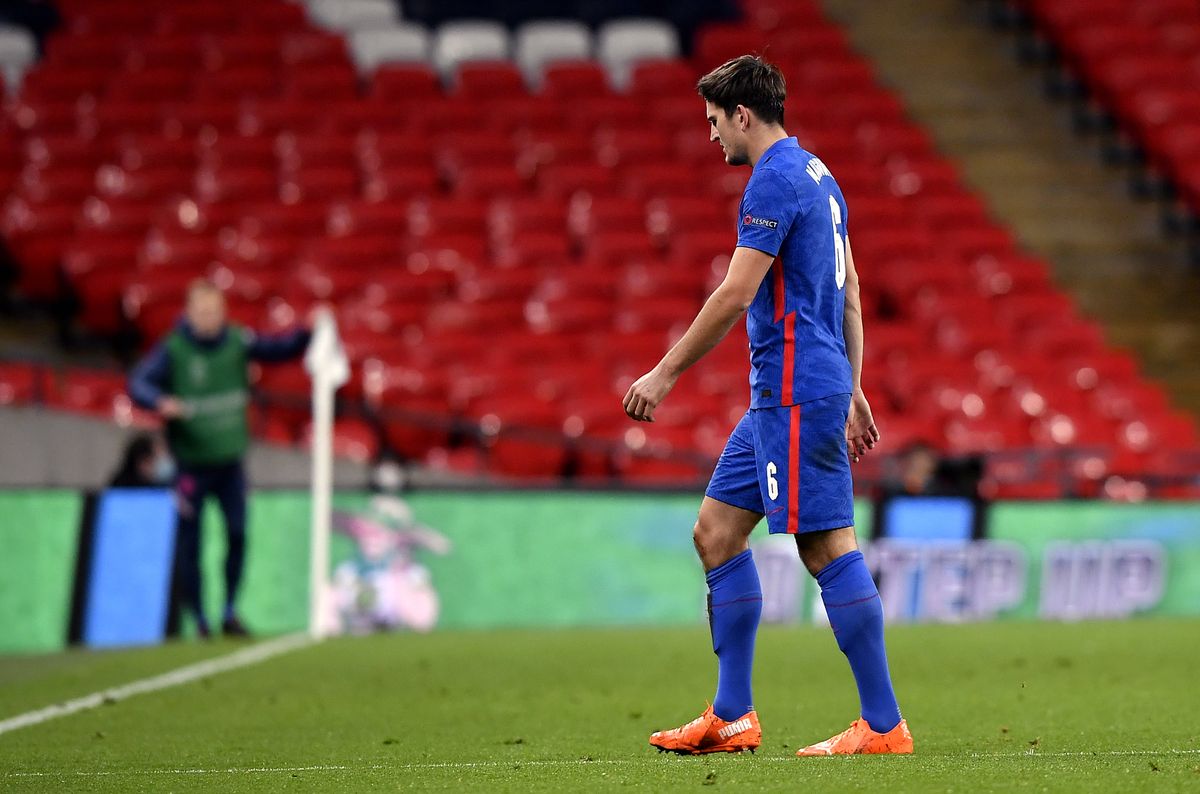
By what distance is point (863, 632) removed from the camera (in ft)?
16.6

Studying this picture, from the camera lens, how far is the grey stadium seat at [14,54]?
19297 millimetres

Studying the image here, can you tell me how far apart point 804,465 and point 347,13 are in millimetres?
16425

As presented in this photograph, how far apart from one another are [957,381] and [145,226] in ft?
23.3

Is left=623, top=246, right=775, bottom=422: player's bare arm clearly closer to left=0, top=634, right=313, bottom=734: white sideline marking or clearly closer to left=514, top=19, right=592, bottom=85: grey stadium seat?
left=0, top=634, right=313, bottom=734: white sideline marking

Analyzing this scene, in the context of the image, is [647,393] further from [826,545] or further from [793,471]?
[826,545]

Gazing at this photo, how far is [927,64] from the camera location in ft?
69.2

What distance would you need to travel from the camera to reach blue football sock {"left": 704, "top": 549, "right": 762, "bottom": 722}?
5.25 m

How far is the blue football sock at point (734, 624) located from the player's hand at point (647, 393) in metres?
0.62

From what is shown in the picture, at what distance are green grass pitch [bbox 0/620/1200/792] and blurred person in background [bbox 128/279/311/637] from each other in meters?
0.71

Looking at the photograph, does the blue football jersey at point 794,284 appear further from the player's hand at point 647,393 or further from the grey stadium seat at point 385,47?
the grey stadium seat at point 385,47

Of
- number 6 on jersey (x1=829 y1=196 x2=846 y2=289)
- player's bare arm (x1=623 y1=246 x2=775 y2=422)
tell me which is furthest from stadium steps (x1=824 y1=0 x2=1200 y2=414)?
player's bare arm (x1=623 y1=246 x2=775 y2=422)

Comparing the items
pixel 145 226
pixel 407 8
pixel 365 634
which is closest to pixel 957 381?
pixel 365 634

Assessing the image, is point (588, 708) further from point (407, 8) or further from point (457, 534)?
point (407, 8)

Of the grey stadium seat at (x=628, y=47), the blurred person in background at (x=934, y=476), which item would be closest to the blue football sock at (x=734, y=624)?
the blurred person in background at (x=934, y=476)
